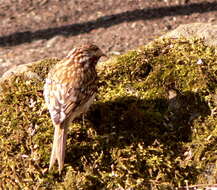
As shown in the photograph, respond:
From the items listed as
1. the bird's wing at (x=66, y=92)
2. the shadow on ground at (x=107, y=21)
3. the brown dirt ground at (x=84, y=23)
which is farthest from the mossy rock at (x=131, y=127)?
the shadow on ground at (x=107, y=21)

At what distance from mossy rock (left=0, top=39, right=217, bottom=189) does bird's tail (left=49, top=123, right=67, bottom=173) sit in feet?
0.35

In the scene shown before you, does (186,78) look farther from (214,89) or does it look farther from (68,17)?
(68,17)

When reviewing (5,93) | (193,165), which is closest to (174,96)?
(193,165)

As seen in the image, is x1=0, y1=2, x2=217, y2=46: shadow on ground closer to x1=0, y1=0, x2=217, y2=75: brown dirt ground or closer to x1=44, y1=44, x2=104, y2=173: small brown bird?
x1=0, y1=0, x2=217, y2=75: brown dirt ground

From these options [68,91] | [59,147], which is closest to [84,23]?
[68,91]

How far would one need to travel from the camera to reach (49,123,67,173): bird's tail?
12.4 ft

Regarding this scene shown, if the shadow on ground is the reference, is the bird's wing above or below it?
below

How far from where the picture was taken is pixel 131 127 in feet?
14.0

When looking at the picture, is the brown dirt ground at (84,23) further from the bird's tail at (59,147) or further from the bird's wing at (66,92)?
the bird's tail at (59,147)

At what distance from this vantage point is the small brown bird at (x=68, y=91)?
3.91 m

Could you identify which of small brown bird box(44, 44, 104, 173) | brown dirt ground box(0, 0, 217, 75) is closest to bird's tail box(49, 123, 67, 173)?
small brown bird box(44, 44, 104, 173)

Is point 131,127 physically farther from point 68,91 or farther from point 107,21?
point 107,21

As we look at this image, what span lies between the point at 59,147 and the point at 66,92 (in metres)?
0.62

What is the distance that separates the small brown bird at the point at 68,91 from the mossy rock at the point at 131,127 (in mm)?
184
